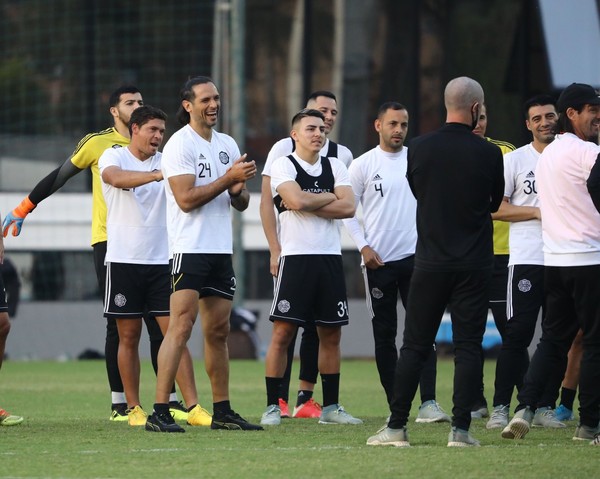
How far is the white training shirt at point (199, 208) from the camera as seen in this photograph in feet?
28.9

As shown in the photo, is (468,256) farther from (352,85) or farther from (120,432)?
(352,85)

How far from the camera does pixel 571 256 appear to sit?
8156mm

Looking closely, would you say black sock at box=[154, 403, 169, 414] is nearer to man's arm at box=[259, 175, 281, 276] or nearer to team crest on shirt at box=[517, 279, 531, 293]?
man's arm at box=[259, 175, 281, 276]

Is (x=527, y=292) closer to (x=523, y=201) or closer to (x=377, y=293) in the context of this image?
(x=523, y=201)

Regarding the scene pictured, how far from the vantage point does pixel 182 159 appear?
8.77m

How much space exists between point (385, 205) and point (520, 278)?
1.25 meters

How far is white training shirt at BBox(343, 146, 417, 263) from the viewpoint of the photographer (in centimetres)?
1023

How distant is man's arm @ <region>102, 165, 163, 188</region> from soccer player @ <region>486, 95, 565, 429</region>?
7.92 ft

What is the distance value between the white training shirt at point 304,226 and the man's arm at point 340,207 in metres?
0.07

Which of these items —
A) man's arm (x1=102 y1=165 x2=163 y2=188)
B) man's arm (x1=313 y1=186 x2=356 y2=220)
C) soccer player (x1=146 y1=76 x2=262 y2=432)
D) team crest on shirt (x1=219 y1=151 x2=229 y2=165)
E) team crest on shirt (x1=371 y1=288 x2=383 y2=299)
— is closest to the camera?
soccer player (x1=146 y1=76 x2=262 y2=432)

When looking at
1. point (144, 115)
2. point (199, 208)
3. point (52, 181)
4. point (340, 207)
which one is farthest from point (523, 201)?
point (52, 181)

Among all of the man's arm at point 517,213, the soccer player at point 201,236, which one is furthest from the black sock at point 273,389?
the man's arm at point 517,213

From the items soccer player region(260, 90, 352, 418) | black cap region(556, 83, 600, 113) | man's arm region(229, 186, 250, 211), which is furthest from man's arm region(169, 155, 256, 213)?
black cap region(556, 83, 600, 113)

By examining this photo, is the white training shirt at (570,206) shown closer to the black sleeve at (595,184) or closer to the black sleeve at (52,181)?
the black sleeve at (595,184)
